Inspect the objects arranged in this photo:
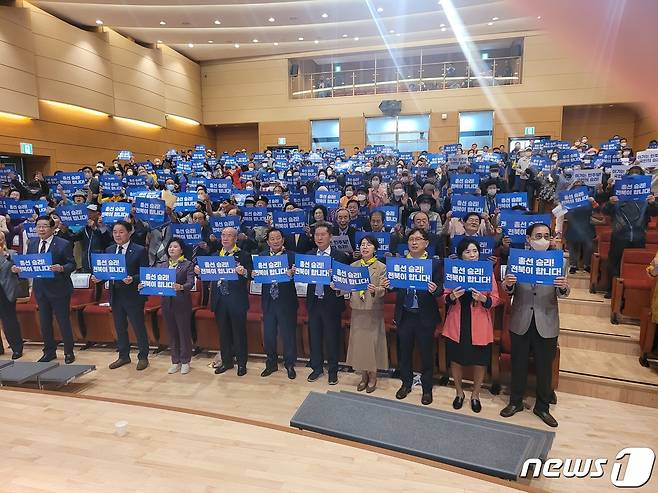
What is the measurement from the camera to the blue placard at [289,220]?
439 centimetres

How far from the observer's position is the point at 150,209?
15.3 ft

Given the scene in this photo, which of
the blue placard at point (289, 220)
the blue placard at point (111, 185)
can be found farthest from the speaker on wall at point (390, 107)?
the blue placard at point (289, 220)

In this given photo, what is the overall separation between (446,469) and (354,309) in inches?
56.4

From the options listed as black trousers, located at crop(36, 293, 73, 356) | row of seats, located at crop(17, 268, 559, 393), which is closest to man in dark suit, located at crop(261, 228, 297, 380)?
row of seats, located at crop(17, 268, 559, 393)

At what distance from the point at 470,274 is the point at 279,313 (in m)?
1.58

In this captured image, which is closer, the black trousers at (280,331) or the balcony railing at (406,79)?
the black trousers at (280,331)

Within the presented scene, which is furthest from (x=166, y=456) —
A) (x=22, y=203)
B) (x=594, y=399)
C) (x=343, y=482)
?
(x=22, y=203)

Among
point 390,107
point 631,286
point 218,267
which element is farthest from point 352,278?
point 390,107

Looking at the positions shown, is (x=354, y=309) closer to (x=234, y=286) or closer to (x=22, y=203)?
(x=234, y=286)

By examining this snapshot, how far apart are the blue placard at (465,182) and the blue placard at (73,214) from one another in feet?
14.4

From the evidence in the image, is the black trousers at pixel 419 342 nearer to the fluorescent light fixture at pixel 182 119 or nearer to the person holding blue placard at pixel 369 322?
the person holding blue placard at pixel 369 322

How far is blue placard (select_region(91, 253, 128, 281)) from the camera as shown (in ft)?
11.9

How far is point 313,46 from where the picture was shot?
608 inches

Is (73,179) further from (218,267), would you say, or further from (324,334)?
(324,334)
